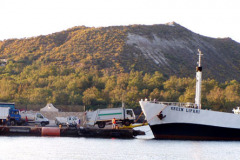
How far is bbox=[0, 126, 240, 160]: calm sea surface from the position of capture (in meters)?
42.1

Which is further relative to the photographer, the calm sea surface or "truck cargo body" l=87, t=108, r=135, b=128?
"truck cargo body" l=87, t=108, r=135, b=128

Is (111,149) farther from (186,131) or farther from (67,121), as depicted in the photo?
(67,121)

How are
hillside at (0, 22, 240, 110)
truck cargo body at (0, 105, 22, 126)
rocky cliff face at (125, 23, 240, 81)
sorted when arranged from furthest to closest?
1. rocky cliff face at (125, 23, 240, 81)
2. hillside at (0, 22, 240, 110)
3. truck cargo body at (0, 105, 22, 126)

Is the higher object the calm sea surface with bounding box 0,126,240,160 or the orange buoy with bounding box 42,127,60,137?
the orange buoy with bounding box 42,127,60,137

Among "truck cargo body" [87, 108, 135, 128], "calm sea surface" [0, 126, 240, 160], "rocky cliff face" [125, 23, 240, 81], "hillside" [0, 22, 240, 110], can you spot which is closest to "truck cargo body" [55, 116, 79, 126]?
"truck cargo body" [87, 108, 135, 128]

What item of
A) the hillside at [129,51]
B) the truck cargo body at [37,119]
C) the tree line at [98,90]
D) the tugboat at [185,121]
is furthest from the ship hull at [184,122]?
the hillside at [129,51]

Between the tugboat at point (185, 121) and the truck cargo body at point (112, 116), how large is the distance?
7.84 meters

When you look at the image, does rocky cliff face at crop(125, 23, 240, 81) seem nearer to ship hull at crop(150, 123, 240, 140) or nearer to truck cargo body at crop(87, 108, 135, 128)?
truck cargo body at crop(87, 108, 135, 128)

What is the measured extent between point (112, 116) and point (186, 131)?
11.6 m

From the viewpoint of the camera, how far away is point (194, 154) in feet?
151

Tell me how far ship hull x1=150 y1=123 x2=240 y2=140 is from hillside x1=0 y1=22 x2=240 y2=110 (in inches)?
1647

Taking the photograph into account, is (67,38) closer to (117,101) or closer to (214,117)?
(117,101)

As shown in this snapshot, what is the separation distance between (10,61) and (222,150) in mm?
99899

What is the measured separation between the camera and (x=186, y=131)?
54250mm
